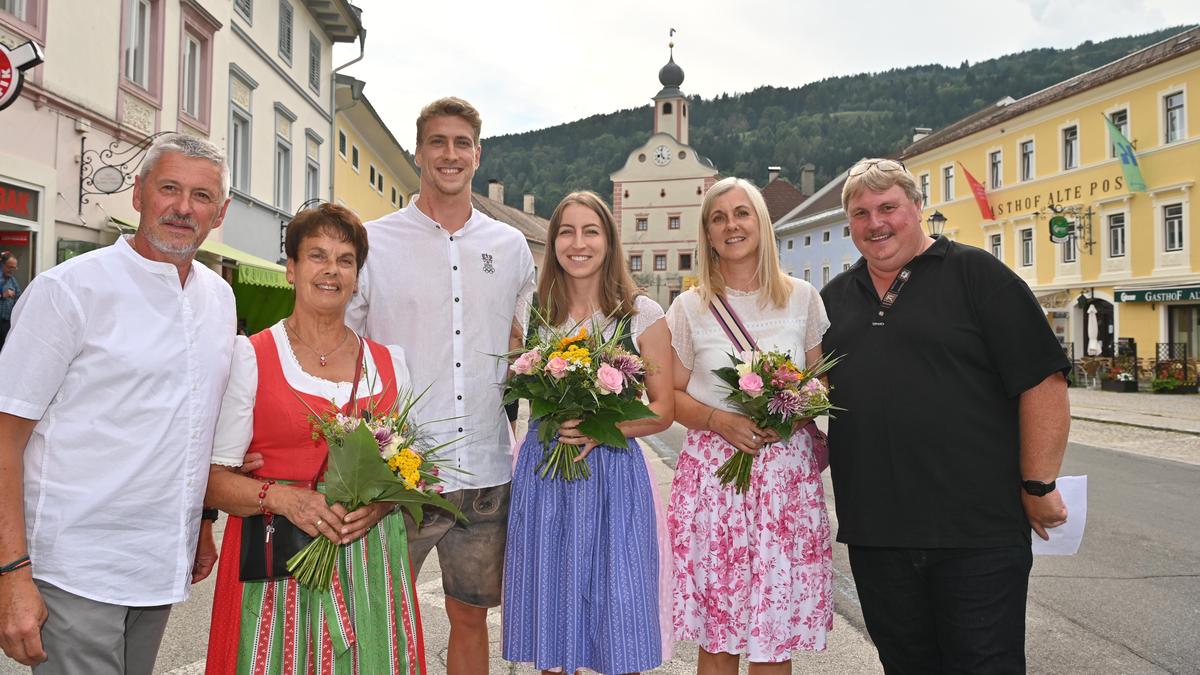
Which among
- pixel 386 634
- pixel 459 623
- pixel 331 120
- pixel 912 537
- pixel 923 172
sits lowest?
pixel 459 623

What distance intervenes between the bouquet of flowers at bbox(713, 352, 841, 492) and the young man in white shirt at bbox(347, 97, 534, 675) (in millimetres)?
1026

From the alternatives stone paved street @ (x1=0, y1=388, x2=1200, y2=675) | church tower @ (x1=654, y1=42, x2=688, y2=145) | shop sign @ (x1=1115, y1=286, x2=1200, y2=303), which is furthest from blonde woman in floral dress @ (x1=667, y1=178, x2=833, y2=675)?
church tower @ (x1=654, y1=42, x2=688, y2=145)

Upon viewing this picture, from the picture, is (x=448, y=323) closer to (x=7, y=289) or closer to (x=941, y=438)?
(x=941, y=438)

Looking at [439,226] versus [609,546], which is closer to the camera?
[609,546]

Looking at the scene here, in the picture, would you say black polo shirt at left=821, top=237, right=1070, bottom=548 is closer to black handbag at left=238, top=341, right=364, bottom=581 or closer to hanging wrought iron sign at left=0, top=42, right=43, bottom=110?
black handbag at left=238, top=341, right=364, bottom=581

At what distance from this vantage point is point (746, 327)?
138 inches

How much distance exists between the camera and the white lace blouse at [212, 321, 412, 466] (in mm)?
2520

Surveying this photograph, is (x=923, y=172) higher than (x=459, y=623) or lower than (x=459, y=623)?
higher

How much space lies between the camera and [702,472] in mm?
3441

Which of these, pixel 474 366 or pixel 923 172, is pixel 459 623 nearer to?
pixel 474 366

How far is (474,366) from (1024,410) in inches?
83.8

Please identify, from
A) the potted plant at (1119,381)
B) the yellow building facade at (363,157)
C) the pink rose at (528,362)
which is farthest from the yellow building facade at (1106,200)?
the pink rose at (528,362)

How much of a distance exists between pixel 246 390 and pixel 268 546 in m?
0.49

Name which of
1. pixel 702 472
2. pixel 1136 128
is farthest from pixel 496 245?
pixel 1136 128
